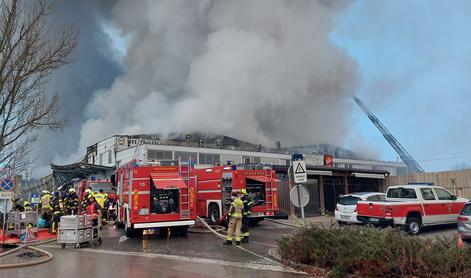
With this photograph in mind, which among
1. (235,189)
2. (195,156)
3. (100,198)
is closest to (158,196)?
(235,189)

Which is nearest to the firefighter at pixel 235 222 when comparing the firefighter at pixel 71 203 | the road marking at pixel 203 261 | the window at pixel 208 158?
the road marking at pixel 203 261

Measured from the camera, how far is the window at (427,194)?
44.4ft

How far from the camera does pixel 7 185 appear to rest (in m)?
11.9

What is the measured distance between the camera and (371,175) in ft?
75.3

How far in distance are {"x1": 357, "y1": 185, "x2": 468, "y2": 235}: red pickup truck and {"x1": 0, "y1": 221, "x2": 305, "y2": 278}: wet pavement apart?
10.8 feet

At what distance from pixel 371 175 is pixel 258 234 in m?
11.6

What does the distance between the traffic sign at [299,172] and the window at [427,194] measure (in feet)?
21.2

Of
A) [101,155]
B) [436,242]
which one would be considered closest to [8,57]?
[436,242]

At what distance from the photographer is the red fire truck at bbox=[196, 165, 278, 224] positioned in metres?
15.8

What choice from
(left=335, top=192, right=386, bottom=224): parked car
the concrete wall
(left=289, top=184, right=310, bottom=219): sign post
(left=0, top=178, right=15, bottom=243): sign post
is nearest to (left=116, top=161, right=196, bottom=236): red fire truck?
(left=0, top=178, right=15, bottom=243): sign post

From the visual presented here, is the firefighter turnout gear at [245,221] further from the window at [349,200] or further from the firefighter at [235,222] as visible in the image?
the window at [349,200]

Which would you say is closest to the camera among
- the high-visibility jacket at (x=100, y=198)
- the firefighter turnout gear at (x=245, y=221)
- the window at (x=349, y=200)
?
the firefighter turnout gear at (x=245, y=221)

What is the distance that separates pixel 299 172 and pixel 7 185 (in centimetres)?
863

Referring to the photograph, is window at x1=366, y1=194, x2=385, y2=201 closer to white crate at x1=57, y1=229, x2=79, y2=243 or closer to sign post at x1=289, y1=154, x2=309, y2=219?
sign post at x1=289, y1=154, x2=309, y2=219
